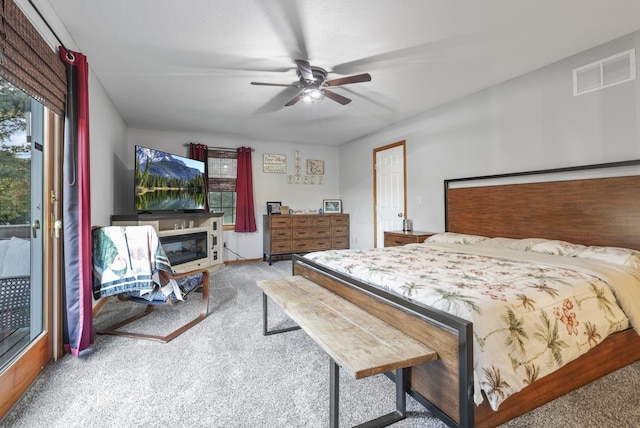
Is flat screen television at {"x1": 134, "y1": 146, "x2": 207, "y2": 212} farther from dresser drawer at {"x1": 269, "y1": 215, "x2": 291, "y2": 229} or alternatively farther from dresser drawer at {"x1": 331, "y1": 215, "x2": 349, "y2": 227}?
dresser drawer at {"x1": 331, "y1": 215, "x2": 349, "y2": 227}

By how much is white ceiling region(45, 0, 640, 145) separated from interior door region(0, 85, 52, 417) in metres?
0.86

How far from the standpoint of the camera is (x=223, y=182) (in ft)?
18.0

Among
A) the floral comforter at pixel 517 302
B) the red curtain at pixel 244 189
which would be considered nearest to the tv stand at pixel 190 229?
the red curtain at pixel 244 189

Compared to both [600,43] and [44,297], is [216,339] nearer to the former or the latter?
[44,297]

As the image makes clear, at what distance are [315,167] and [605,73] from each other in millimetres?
4521

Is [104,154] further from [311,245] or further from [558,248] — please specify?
[558,248]

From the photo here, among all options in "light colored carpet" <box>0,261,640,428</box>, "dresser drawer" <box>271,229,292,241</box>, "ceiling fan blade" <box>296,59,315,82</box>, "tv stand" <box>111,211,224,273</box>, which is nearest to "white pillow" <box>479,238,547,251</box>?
"light colored carpet" <box>0,261,640,428</box>

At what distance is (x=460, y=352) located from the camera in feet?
3.96

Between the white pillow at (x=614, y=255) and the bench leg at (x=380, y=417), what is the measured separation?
5.71 ft

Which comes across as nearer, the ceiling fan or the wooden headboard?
the wooden headboard

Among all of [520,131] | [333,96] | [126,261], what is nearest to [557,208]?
[520,131]

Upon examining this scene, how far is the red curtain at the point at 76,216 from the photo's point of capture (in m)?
2.01

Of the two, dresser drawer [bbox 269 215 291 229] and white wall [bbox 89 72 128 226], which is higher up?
white wall [bbox 89 72 128 226]

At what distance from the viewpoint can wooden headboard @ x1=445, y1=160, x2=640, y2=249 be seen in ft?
7.68
